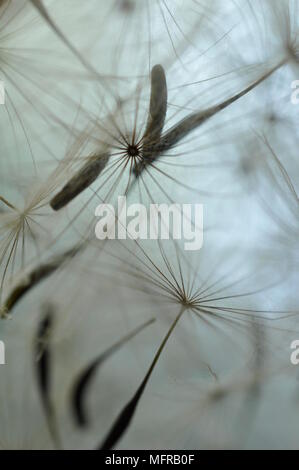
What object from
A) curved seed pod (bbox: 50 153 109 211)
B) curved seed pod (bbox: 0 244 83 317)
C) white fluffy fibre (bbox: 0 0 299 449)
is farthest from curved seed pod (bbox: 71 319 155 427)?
curved seed pod (bbox: 50 153 109 211)

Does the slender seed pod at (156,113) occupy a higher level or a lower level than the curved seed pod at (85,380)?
higher

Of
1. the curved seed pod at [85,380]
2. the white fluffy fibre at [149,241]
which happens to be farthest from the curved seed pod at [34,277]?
the curved seed pod at [85,380]

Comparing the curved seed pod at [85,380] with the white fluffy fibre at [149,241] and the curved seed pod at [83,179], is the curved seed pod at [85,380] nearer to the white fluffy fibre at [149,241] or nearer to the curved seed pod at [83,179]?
the white fluffy fibre at [149,241]

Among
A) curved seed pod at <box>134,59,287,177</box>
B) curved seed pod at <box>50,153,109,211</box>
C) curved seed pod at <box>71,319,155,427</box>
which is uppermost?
curved seed pod at <box>134,59,287,177</box>

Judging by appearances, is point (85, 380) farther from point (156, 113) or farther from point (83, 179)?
point (156, 113)

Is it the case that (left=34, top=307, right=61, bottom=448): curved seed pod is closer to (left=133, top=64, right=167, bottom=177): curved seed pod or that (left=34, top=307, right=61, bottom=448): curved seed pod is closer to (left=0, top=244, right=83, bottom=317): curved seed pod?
(left=0, top=244, right=83, bottom=317): curved seed pod

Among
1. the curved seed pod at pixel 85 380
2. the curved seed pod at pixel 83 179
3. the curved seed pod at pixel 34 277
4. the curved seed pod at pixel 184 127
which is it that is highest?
the curved seed pod at pixel 184 127

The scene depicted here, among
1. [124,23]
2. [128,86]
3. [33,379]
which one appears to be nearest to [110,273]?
[33,379]

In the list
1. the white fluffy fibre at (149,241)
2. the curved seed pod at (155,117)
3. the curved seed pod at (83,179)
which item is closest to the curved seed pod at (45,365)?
the white fluffy fibre at (149,241)
